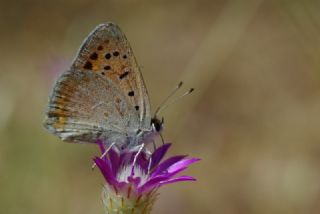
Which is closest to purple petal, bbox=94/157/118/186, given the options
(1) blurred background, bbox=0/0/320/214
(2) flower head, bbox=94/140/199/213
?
(2) flower head, bbox=94/140/199/213

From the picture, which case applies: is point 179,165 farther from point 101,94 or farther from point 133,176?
point 101,94

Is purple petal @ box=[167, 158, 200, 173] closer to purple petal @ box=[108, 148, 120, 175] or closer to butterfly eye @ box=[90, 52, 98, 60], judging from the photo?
purple petal @ box=[108, 148, 120, 175]

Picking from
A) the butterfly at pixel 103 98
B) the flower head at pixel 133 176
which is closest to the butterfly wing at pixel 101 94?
the butterfly at pixel 103 98

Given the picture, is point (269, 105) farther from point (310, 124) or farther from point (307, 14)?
point (307, 14)

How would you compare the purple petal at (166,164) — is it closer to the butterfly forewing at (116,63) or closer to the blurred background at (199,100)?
the butterfly forewing at (116,63)

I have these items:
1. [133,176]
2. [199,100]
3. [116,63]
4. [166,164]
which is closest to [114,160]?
[133,176]

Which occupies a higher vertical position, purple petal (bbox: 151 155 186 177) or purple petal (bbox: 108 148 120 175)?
purple petal (bbox: 151 155 186 177)
